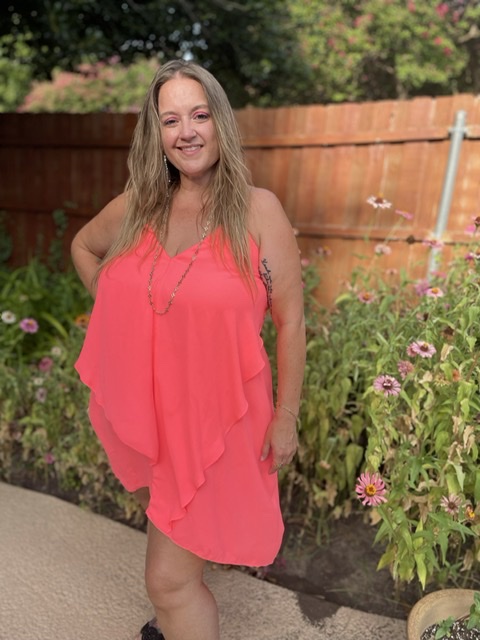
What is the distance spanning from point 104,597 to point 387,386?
1.27 meters

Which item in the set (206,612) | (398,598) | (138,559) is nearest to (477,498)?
(398,598)

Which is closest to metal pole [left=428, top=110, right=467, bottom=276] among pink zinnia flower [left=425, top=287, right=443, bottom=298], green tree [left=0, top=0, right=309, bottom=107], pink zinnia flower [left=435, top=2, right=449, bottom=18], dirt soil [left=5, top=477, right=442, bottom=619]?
pink zinnia flower [left=425, top=287, right=443, bottom=298]

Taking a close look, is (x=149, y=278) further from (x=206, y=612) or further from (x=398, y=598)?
(x=398, y=598)

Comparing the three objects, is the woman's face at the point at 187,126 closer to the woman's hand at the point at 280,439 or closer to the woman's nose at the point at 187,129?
the woman's nose at the point at 187,129

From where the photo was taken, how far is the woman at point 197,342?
1.60m

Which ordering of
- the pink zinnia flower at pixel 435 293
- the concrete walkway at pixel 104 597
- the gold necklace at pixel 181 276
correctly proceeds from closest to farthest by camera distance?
the gold necklace at pixel 181 276, the concrete walkway at pixel 104 597, the pink zinnia flower at pixel 435 293

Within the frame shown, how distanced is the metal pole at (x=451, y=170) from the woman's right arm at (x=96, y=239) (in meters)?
2.68

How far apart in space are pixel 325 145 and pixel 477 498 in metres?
3.58

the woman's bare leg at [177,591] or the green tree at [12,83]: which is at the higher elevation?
the green tree at [12,83]

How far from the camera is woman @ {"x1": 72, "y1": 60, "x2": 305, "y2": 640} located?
160 centimetres

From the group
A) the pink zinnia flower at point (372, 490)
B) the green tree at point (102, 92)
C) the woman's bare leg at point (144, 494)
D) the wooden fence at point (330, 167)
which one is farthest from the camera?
the green tree at point (102, 92)

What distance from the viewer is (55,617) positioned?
208 centimetres

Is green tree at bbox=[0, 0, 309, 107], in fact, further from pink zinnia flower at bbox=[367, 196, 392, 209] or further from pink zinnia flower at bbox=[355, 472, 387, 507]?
pink zinnia flower at bbox=[355, 472, 387, 507]

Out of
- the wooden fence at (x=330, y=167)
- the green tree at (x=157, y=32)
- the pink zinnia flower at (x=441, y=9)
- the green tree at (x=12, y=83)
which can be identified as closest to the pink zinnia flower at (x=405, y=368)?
the wooden fence at (x=330, y=167)
